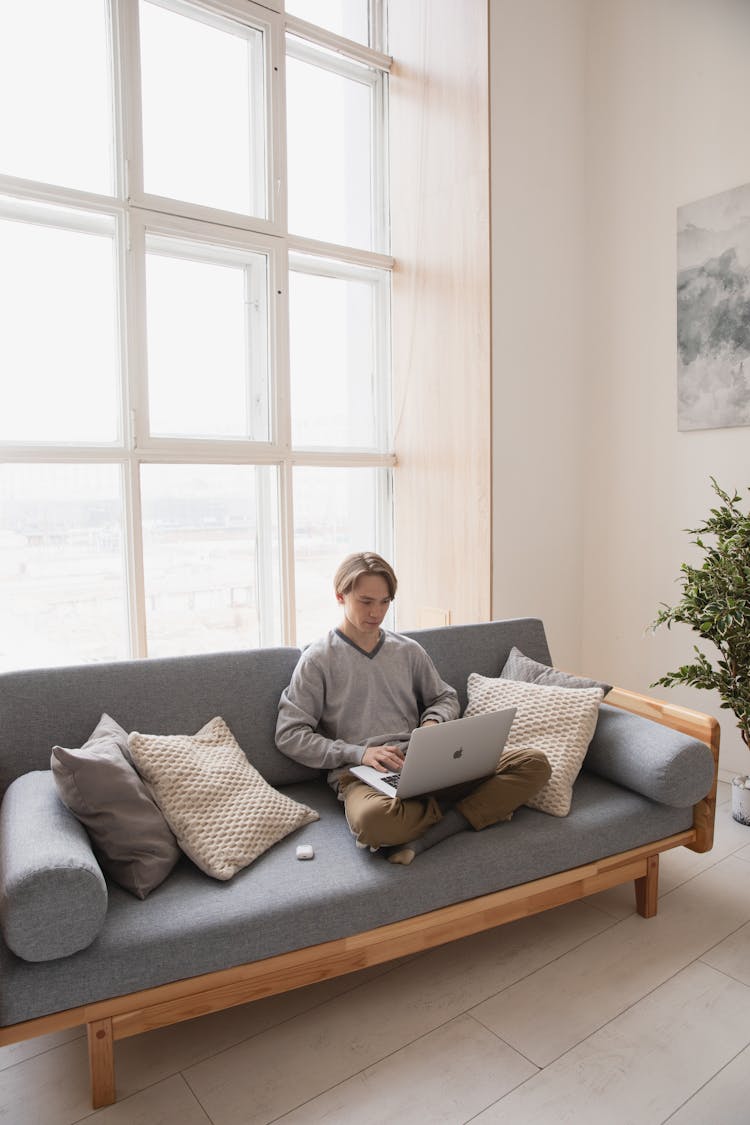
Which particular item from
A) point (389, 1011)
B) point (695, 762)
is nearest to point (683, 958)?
point (695, 762)

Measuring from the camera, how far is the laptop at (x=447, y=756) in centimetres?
168

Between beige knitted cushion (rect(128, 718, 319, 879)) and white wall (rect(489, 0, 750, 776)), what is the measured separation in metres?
1.65

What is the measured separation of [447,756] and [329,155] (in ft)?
9.33

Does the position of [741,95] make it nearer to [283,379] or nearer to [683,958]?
[283,379]

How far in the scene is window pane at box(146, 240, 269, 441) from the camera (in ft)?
9.54

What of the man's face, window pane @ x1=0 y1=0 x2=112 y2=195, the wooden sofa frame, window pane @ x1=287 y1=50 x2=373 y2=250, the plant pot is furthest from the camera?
window pane @ x1=287 y1=50 x2=373 y2=250

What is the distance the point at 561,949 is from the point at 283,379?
2306 millimetres

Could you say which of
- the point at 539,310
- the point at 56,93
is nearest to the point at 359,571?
the point at 539,310

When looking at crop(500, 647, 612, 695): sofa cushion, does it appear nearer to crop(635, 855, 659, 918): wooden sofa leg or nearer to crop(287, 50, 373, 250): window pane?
crop(635, 855, 659, 918): wooden sofa leg

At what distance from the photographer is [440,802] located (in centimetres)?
187

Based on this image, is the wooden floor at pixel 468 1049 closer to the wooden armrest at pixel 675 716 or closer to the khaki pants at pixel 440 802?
the khaki pants at pixel 440 802

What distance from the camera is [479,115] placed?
3.07m

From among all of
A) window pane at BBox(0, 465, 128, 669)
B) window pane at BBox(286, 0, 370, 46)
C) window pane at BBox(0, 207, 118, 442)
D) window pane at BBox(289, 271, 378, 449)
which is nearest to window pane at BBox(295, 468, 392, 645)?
window pane at BBox(289, 271, 378, 449)

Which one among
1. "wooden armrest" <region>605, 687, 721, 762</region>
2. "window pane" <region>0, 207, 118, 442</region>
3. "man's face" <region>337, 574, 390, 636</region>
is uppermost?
"window pane" <region>0, 207, 118, 442</region>
